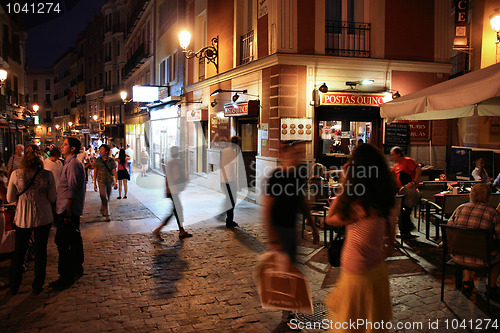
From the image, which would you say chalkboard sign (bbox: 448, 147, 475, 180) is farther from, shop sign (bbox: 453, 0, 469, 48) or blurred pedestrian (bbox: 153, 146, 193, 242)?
blurred pedestrian (bbox: 153, 146, 193, 242)

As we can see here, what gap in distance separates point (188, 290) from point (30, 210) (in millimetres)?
2318

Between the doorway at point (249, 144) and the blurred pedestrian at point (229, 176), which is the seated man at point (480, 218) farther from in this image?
the doorway at point (249, 144)

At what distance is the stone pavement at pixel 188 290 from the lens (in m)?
4.50

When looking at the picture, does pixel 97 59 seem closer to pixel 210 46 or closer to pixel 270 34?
pixel 210 46

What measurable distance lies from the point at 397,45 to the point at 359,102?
224 centimetres

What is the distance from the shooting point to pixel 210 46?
16.3 meters

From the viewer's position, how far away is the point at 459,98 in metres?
5.92

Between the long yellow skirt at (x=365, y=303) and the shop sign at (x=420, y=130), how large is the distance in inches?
415

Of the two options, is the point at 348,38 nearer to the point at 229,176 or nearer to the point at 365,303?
the point at 229,176

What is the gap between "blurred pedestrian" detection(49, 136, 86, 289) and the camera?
5.70 m

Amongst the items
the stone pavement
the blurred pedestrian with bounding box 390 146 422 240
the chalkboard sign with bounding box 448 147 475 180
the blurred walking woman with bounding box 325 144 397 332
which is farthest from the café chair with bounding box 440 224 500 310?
the chalkboard sign with bounding box 448 147 475 180

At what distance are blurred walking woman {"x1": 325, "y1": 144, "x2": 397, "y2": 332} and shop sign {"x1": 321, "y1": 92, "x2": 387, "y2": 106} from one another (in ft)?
28.6

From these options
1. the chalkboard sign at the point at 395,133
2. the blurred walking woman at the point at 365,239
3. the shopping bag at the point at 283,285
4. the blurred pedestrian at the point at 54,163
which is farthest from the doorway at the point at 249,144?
the blurred walking woman at the point at 365,239

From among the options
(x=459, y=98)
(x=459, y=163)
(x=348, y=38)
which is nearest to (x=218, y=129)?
(x=348, y=38)
